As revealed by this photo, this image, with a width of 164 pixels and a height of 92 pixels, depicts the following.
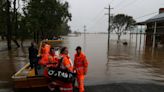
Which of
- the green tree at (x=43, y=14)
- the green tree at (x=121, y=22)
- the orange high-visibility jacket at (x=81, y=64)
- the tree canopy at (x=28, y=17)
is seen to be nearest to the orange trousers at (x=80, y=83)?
the orange high-visibility jacket at (x=81, y=64)

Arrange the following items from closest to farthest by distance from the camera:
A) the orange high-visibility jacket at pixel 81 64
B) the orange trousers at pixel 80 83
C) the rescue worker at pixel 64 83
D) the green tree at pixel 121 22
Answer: the rescue worker at pixel 64 83 → the orange trousers at pixel 80 83 → the orange high-visibility jacket at pixel 81 64 → the green tree at pixel 121 22

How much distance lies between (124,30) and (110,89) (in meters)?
66.5

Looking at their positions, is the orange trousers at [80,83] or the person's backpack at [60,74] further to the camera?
the orange trousers at [80,83]

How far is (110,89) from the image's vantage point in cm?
671

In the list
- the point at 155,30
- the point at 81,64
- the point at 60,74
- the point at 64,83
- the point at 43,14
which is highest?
the point at 43,14

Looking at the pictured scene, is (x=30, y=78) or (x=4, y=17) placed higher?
(x=4, y=17)

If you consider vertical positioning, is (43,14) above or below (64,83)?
above

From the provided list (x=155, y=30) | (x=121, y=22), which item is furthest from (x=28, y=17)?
(x=121, y=22)

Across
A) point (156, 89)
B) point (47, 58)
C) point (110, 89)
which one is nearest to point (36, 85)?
point (47, 58)

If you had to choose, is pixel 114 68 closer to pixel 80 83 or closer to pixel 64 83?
pixel 80 83

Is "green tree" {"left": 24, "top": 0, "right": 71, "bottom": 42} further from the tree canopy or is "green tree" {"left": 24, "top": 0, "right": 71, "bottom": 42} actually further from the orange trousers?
the orange trousers

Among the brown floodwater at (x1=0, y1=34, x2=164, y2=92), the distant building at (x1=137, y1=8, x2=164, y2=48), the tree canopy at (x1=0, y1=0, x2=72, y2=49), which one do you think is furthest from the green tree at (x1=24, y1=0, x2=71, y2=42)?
the distant building at (x1=137, y1=8, x2=164, y2=48)

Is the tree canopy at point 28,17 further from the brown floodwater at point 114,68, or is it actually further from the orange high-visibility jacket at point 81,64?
the orange high-visibility jacket at point 81,64

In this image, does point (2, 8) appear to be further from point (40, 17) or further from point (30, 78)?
point (30, 78)
